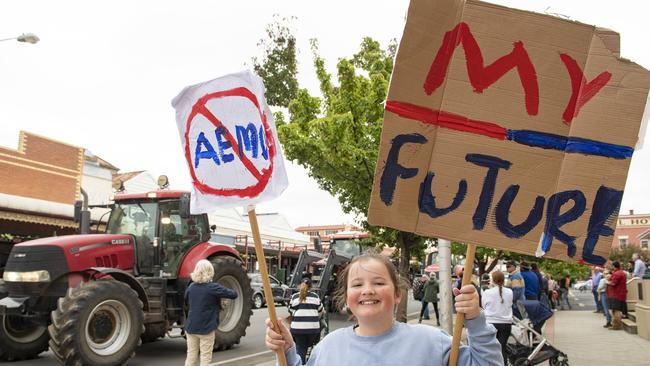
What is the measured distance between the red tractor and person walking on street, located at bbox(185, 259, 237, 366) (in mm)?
1798

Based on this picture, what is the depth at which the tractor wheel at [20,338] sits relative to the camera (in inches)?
347

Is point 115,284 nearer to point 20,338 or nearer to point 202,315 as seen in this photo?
point 202,315

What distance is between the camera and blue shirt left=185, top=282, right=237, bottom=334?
6699mm

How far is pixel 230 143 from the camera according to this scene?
309 centimetres

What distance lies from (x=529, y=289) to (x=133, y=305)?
7997mm

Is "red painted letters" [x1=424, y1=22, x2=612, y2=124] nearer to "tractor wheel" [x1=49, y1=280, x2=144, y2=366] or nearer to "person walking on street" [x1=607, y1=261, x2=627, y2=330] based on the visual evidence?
"tractor wheel" [x1=49, y1=280, x2=144, y2=366]

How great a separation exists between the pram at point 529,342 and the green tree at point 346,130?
7.23 feet

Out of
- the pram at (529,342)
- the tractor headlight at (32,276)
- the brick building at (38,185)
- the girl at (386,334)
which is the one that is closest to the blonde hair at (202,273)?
the tractor headlight at (32,276)

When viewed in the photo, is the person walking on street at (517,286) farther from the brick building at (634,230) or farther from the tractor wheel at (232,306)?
the brick building at (634,230)

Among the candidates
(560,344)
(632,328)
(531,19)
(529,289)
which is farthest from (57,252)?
(632,328)

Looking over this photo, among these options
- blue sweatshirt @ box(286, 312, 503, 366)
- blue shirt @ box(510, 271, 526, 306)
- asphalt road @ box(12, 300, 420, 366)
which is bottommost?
asphalt road @ box(12, 300, 420, 366)

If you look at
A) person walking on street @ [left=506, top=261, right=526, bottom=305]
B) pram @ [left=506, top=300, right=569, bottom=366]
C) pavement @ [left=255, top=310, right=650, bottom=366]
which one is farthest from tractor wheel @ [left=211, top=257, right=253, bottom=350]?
person walking on street @ [left=506, top=261, right=526, bottom=305]

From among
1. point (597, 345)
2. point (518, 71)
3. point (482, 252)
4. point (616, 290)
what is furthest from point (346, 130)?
point (482, 252)

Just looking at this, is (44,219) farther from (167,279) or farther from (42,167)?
(167,279)
